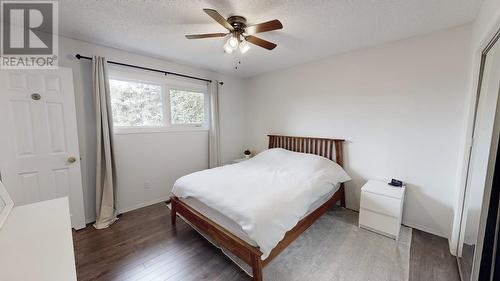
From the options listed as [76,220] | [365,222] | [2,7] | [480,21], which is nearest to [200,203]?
[76,220]

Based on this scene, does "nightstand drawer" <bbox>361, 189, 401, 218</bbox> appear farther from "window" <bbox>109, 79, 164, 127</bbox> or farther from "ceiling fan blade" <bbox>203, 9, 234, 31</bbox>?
"window" <bbox>109, 79, 164, 127</bbox>

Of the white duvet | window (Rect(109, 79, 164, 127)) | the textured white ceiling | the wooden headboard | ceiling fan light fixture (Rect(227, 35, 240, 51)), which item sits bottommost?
the white duvet

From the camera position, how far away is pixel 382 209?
2.24 m

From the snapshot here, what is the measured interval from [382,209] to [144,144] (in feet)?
11.3

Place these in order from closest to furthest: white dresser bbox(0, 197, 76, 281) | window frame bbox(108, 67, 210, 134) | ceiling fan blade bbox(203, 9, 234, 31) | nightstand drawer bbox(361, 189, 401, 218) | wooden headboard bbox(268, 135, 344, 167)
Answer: white dresser bbox(0, 197, 76, 281), ceiling fan blade bbox(203, 9, 234, 31), nightstand drawer bbox(361, 189, 401, 218), window frame bbox(108, 67, 210, 134), wooden headboard bbox(268, 135, 344, 167)

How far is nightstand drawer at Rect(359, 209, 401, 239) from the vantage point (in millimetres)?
2183

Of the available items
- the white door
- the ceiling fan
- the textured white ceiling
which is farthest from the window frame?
the ceiling fan

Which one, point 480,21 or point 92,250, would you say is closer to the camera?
point 480,21

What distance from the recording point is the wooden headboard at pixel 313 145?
119 inches

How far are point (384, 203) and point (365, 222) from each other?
0.36 meters

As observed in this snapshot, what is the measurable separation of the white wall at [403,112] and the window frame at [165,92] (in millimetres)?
1923

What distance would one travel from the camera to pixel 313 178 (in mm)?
2445

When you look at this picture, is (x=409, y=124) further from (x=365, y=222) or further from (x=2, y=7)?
(x=2, y=7)

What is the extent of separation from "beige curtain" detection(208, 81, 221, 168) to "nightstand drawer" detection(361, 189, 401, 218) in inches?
104
